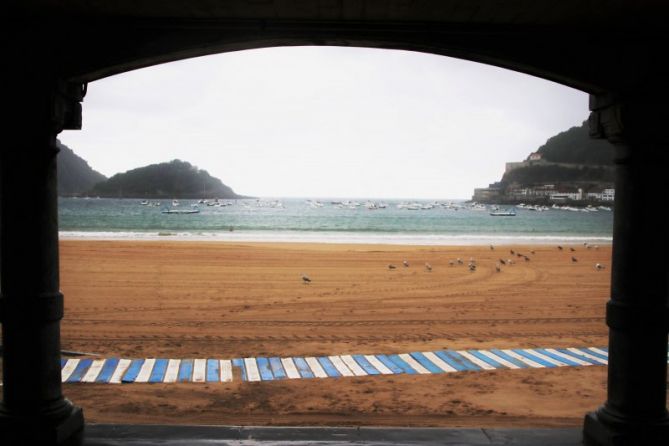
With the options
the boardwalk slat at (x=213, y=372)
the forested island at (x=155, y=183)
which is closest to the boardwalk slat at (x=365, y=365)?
the boardwalk slat at (x=213, y=372)

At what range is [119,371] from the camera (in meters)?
6.98

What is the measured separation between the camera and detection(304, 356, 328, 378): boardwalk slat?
702cm

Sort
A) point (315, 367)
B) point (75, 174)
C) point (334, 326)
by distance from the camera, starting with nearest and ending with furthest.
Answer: point (315, 367), point (334, 326), point (75, 174)

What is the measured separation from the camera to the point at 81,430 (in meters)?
3.88

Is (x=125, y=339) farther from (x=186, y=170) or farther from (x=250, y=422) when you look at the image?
(x=186, y=170)

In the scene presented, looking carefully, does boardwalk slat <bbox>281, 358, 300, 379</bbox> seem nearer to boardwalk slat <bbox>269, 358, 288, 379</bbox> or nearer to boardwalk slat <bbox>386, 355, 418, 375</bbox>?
boardwalk slat <bbox>269, 358, 288, 379</bbox>

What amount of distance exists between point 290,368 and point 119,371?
2229 mm

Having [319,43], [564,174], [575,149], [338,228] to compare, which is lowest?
[338,228]

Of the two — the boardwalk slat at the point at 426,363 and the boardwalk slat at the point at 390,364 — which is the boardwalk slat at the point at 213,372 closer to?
the boardwalk slat at the point at 390,364

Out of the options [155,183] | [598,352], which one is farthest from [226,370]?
[155,183]

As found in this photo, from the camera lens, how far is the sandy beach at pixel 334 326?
5871mm

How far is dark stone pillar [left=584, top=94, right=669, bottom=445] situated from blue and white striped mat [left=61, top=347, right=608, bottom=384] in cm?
364

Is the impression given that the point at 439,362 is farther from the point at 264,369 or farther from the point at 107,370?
the point at 107,370

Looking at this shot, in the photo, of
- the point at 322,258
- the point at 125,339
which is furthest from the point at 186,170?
the point at 125,339
